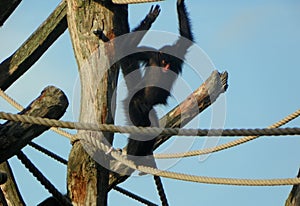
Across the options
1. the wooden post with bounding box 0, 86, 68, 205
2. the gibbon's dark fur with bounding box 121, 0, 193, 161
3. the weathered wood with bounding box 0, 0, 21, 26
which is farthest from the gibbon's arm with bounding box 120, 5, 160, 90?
the wooden post with bounding box 0, 86, 68, 205

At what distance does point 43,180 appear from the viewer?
4.67m

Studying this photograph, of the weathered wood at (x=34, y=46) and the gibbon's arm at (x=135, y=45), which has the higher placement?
the weathered wood at (x=34, y=46)

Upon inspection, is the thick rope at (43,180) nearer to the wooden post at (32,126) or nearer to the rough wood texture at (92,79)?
the rough wood texture at (92,79)

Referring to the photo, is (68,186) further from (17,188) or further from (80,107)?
(17,188)

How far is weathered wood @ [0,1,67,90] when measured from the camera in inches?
224

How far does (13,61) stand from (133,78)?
1.28 meters

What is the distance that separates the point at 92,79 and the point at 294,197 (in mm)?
1449

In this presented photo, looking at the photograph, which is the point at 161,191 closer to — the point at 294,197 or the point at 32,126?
the point at 294,197

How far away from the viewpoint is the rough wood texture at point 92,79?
4.98 m

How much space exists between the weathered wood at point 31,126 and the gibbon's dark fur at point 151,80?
2525 mm

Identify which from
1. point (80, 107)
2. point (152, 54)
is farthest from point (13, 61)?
point (152, 54)

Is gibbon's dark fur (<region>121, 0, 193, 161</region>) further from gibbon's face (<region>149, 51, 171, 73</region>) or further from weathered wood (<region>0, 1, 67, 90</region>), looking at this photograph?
weathered wood (<region>0, 1, 67, 90</region>)

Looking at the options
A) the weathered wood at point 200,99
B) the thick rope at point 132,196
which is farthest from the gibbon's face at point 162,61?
the thick rope at point 132,196

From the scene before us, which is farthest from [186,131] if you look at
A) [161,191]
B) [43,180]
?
[161,191]
